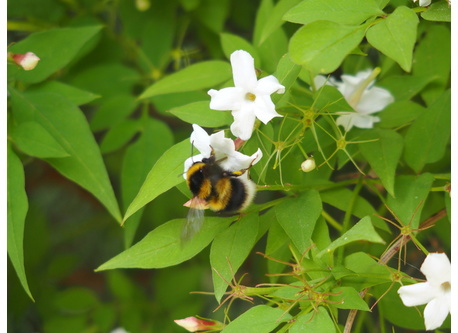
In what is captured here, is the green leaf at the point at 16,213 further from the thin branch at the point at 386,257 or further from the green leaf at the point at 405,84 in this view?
the green leaf at the point at 405,84

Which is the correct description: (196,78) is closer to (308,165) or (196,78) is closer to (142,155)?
A: (142,155)

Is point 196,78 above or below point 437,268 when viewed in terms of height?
above

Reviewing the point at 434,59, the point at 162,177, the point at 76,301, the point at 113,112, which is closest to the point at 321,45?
the point at 162,177

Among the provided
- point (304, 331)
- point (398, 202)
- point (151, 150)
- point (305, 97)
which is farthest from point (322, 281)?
point (151, 150)

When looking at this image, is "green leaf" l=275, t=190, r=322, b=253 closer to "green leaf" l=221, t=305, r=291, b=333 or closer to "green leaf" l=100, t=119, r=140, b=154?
"green leaf" l=221, t=305, r=291, b=333

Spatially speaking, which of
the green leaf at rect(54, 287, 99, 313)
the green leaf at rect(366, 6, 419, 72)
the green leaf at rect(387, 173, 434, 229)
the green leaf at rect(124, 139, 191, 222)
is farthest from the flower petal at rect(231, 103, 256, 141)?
the green leaf at rect(54, 287, 99, 313)
